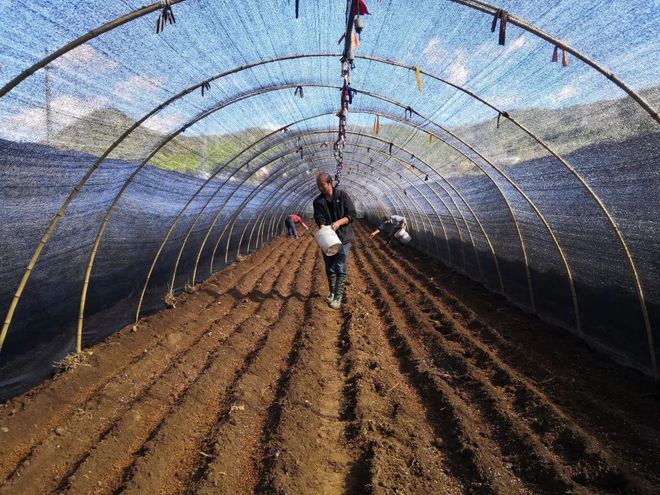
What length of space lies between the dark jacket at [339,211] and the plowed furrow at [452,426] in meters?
1.56

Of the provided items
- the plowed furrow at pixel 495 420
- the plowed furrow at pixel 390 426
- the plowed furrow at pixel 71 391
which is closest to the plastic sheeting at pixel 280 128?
the plowed furrow at pixel 71 391

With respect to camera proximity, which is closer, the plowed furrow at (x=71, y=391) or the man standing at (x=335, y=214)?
the plowed furrow at (x=71, y=391)

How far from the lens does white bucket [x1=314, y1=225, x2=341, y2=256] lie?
5379 millimetres

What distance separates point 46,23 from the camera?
236 centimetres

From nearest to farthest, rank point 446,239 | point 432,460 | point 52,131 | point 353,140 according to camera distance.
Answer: point 432,460
point 52,131
point 353,140
point 446,239

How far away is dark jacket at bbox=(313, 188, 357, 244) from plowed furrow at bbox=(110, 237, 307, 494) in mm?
1631

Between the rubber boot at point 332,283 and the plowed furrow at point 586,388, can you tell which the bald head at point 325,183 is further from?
the plowed furrow at point 586,388

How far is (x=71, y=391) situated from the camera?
3689 millimetres

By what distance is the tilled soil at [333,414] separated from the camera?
259 centimetres

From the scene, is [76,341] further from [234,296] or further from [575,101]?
[575,101]

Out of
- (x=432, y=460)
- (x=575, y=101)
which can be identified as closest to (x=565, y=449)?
(x=432, y=460)

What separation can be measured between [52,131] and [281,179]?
32.7 feet

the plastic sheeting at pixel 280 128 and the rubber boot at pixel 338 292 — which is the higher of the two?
the plastic sheeting at pixel 280 128

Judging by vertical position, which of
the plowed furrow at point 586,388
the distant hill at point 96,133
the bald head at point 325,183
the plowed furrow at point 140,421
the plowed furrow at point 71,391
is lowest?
the plowed furrow at point 586,388
